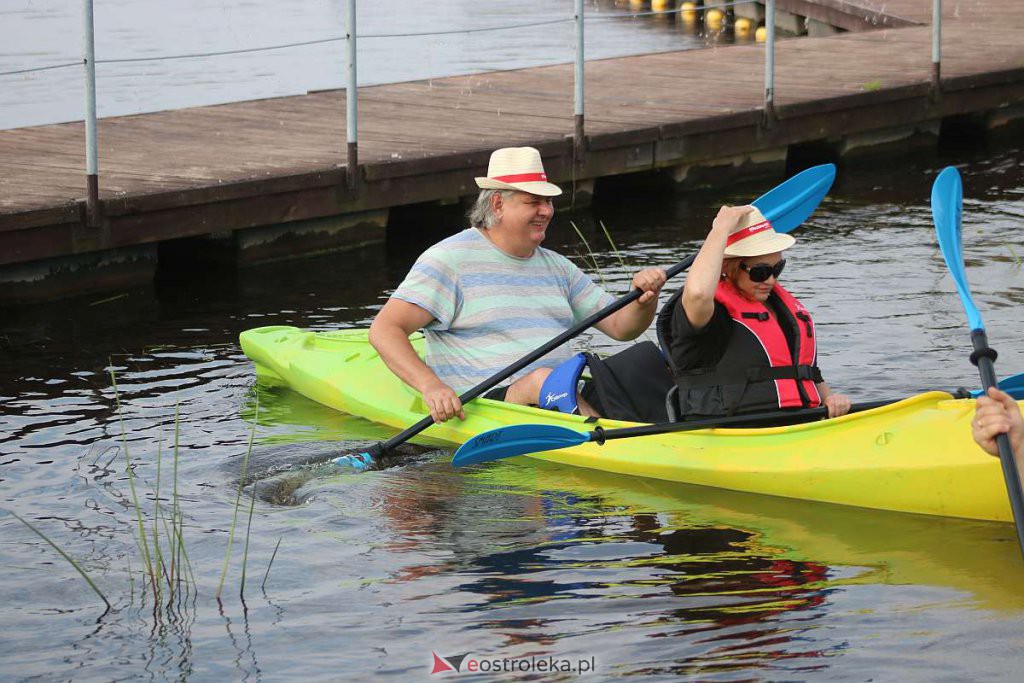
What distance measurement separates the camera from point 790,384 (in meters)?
5.23

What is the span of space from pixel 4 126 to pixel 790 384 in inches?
368

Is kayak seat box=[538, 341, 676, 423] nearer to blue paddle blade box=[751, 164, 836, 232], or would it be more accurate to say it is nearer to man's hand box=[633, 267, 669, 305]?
man's hand box=[633, 267, 669, 305]

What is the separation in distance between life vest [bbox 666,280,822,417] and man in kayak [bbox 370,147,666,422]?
0.53 m

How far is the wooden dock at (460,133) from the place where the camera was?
8.38m

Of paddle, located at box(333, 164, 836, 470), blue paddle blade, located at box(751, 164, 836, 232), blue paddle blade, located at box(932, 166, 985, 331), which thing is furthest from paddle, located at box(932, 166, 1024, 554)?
blue paddle blade, located at box(751, 164, 836, 232)

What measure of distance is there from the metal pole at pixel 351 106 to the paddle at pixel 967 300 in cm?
406

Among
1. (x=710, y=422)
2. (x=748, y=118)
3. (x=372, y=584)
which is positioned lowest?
(x=372, y=584)

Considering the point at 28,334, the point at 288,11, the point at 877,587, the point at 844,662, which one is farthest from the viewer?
the point at 288,11

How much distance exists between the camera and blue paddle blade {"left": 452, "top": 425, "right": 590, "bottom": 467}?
18.1 feet

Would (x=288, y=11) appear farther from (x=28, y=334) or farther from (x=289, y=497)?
(x=289, y=497)

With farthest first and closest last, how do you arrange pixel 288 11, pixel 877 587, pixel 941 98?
pixel 288 11 → pixel 941 98 → pixel 877 587

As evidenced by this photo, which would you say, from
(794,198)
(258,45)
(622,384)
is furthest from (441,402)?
(258,45)

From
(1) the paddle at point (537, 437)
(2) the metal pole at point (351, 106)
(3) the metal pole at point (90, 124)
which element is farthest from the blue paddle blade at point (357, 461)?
(2) the metal pole at point (351, 106)

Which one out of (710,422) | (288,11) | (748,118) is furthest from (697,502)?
(288,11)
